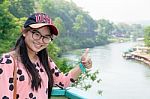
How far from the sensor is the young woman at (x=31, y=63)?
995 millimetres

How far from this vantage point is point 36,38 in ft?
3.50

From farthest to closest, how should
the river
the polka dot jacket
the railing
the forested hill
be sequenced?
1. the forested hill
2. the river
3. the railing
4. the polka dot jacket

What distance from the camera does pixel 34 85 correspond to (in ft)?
3.40

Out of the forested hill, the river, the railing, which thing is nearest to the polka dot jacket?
the railing

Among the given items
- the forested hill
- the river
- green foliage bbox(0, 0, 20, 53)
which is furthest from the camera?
the forested hill

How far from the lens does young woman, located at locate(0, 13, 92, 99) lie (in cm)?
100

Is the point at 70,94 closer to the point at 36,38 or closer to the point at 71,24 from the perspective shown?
the point at 36,38

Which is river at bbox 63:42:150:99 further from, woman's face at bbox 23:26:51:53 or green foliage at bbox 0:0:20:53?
woman's face at bbox 23:26:51:53

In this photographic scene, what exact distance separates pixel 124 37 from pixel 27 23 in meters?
51.1

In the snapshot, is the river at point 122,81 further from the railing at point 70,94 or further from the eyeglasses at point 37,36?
the eyeglasses at point 37,36

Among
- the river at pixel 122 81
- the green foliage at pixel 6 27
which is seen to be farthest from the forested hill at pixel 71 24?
the river at pixel 122 81

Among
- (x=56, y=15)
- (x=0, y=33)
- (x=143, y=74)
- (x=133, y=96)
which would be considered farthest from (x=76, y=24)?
(x=0, y=33)

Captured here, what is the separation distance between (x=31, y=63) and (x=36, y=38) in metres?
0.07

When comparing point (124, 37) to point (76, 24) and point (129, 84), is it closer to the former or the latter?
point (76, 24)
